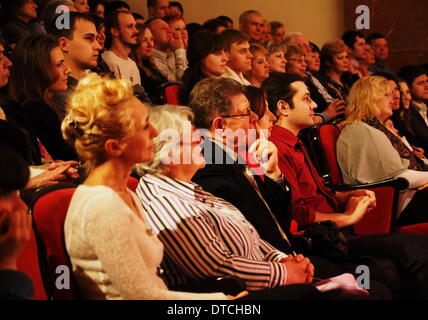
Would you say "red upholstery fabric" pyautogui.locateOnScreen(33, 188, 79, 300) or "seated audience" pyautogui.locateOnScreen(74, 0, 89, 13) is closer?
"red upholstery fabric" pyautogui.locateOnScreen(33, 188, 79, 300)

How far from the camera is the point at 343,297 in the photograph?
6.81 ft

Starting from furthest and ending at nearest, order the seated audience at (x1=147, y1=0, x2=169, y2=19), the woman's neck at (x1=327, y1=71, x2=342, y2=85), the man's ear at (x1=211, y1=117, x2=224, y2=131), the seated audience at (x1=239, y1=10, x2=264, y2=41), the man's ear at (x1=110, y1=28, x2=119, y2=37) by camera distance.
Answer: the seated audience at (x1=239, y1=10, x2=264, y2=41), the woman's neck at (x1=327, y1=71, x2=342, y2=85), the seated audience at (x1=147, y1=0, x2=169, y2=19), the man's ear at (x1=110, y1=28, x2=119, y2=37), the man's ear at (x1=211, y1=117, x2=224, y2=131)

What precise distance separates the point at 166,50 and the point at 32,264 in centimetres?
360

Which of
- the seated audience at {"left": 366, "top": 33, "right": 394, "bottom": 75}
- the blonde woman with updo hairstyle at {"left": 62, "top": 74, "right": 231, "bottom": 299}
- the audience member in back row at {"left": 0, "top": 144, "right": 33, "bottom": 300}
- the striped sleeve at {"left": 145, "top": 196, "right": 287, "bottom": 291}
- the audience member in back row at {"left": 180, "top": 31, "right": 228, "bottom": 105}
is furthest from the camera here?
the seated audience at {"left": 366, "top": 33, "right": 394, "bottom": 75}

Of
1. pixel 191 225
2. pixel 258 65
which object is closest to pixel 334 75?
pixel 258 65

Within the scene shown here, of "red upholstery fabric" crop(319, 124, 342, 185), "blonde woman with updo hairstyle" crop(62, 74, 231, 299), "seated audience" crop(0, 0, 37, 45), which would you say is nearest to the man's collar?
"red upholstery fabric" crop(319, 124, 342, 185)

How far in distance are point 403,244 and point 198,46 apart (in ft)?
5.74

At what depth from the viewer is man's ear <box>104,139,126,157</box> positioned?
66.2 inches

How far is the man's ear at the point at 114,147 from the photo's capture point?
1.68 metres

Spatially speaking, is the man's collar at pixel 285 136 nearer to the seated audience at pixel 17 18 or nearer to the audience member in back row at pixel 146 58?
the audience member in back row at pixel 146 58

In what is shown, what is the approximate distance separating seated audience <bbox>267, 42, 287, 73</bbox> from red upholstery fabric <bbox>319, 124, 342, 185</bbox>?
1369 mm

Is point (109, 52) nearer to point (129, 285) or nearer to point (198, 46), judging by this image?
point (198, 46)

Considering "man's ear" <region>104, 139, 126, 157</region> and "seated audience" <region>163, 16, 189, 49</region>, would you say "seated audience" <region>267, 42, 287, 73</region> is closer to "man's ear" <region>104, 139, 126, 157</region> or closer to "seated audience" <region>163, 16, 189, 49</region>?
"seated audience" <region>163, 16, 189, 49</region>

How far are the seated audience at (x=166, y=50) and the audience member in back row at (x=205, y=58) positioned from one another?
93cm
